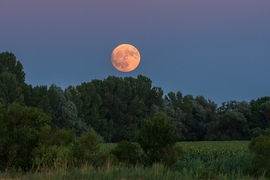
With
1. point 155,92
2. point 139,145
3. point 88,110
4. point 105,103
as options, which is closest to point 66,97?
point 88,110

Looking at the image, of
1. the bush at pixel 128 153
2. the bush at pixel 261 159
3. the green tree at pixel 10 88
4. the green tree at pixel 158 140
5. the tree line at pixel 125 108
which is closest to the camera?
the bush at pixel 261 159

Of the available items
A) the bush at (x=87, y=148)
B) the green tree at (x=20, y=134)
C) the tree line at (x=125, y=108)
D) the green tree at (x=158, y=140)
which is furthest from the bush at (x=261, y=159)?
the tree line at (x=125, y=108)

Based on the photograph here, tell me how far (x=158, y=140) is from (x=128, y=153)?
1.32m

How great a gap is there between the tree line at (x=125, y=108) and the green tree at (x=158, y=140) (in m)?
39.6

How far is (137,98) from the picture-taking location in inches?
2889

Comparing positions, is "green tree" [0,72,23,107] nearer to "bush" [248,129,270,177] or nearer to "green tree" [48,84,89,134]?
"green tree" [48,84,89,134]

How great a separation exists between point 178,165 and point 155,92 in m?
61.0

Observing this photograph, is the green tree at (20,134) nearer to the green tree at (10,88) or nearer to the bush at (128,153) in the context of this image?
the bush at (128,153)

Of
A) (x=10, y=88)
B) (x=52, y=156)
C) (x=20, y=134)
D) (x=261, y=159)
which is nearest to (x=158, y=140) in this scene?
(x=261, y=159)

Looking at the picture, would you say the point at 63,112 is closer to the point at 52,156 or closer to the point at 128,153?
the point at 128,153

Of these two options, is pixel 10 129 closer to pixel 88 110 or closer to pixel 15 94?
pixel 15 94

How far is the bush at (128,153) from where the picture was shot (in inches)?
656

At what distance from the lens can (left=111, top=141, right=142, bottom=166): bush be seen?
54.7ft

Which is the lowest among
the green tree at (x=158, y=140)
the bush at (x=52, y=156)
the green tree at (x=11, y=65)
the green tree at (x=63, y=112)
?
the bush at (x=52, y=156)
